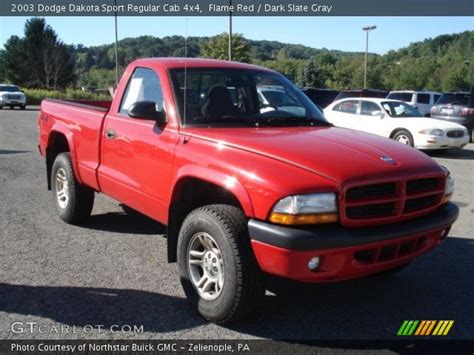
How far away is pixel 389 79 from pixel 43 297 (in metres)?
81.4

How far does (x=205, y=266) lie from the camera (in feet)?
11.3

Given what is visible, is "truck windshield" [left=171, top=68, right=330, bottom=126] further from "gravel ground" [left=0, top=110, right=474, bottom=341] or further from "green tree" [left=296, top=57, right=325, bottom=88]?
"green tree" [left=296, top=57, right=325, bottom=88]

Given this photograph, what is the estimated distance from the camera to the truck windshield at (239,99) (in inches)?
158

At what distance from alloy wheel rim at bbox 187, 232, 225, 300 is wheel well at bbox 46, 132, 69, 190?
3094mm

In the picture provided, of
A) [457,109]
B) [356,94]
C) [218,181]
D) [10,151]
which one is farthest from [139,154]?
[356,94]

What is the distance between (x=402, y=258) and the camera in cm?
323

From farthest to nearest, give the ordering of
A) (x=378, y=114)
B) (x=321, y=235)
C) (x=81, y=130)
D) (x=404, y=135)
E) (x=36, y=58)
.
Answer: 1. (x=36, y=58)
2. (x=378, y=114)
3. (x=404, y=135)
4. (x=81, y=130)
5. (x=321, y=235)

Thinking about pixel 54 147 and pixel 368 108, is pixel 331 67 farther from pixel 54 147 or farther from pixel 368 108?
pixel 54 147

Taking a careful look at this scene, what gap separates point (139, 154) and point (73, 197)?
5.43ft

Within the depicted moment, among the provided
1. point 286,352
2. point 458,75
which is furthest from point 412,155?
point 458,75

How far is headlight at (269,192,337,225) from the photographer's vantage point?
288 centimetres

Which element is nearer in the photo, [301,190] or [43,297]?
[301,190]

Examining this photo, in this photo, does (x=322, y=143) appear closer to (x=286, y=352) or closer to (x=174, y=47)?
(x=286, y=352)

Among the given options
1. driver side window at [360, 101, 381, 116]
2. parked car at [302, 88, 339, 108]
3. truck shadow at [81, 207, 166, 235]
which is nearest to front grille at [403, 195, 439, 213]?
truck shadow at [81, 207, 166, 235]
